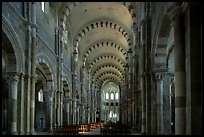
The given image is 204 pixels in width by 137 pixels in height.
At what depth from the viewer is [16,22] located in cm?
1931

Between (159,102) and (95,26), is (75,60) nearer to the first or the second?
(95,26)

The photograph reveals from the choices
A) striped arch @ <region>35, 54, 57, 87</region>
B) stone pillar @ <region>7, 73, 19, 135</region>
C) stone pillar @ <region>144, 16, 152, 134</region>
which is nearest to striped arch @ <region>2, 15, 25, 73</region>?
stone pillar @ <region>7, 73, 19, 135</region>

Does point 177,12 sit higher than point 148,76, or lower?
higher

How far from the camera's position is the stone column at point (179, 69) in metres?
11.3

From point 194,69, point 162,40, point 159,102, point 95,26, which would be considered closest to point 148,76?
point 159,102

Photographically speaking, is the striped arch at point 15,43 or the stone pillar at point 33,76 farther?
the stone pillar at point 33,76

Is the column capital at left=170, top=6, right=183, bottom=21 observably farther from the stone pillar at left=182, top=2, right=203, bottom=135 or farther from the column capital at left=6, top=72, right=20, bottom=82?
the column capital at left=6, top=72, right=20, bottom=82

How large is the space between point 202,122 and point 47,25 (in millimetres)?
20316

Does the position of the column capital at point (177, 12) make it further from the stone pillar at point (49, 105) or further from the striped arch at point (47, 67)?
the stone pillar at point (49, 105)

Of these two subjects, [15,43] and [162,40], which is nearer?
[162,40]

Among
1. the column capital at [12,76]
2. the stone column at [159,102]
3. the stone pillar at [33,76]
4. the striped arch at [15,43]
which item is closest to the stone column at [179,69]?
the stone column at [159,102]

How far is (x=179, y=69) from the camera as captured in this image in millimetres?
11531

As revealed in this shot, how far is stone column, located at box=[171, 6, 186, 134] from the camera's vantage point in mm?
11273

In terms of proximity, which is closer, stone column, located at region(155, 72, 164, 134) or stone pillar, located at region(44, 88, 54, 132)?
stone column, located at region(155, 72, 164, 134)
